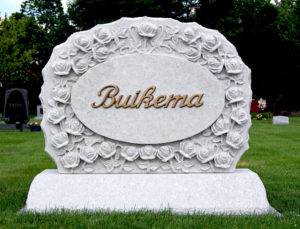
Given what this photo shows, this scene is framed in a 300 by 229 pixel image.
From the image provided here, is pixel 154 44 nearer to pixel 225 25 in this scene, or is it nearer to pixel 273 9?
Answer: pixel 225 25

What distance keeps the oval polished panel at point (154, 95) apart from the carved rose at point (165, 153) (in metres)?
0.10

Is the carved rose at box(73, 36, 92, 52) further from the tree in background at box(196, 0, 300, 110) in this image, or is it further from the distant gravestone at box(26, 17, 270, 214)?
the tree in background at box(196, 0, 300, 110)

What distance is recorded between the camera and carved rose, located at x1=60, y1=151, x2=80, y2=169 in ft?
15.8

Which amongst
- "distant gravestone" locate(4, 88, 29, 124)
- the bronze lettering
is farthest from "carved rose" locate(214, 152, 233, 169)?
"distant gravestone" locate(4, 88, 29, 124)

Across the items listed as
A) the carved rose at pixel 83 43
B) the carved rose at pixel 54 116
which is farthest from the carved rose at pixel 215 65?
the carved rose at pixel 54 116

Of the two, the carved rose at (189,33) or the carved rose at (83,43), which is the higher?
the carved rose at (189,33)

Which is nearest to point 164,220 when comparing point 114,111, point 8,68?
point 114,111

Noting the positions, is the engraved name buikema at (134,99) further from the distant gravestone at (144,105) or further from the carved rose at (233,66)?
the carved rose at (233,66)

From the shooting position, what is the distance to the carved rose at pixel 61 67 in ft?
15.7

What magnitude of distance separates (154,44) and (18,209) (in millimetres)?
2725

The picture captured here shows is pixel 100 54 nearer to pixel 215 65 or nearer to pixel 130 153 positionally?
pixel 130 153

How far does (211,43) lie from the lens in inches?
190

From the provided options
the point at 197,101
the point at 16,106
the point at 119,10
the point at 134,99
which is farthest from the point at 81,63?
the point at 119,10

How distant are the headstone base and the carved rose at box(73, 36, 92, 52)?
159 cm
